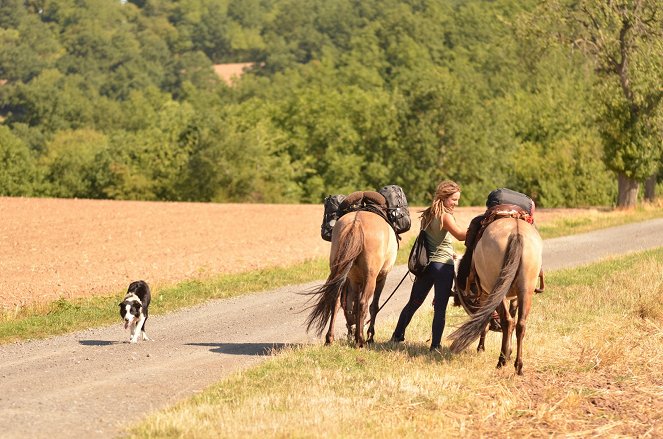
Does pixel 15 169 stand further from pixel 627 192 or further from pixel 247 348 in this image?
pixel 247 348

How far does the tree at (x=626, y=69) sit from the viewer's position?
44.5 meters

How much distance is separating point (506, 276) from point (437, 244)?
1.50 m

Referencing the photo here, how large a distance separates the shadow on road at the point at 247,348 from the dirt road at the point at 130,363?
1cm

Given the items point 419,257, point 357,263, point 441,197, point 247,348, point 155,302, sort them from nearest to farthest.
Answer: point 441,197 < point 419,257 < point 357,263 < point 247,348 < point 155,302

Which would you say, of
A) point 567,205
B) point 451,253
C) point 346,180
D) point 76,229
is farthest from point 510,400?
point 346,180

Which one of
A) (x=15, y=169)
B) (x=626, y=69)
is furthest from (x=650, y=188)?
(x=15, y=169)

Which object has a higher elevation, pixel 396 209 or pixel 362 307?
pixel 396 209

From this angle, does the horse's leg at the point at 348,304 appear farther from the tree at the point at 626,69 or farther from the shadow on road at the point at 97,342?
the tree at the point at 626,69

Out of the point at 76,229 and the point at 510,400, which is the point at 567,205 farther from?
the point at 510,400

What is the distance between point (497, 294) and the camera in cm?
1190

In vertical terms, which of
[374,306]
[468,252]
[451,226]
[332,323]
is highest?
[451,226]

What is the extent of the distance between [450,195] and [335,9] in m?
182

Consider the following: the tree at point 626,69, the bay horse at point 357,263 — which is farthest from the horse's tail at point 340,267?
the tree at point 626,69

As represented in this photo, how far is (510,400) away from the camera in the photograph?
11000 millimetres
